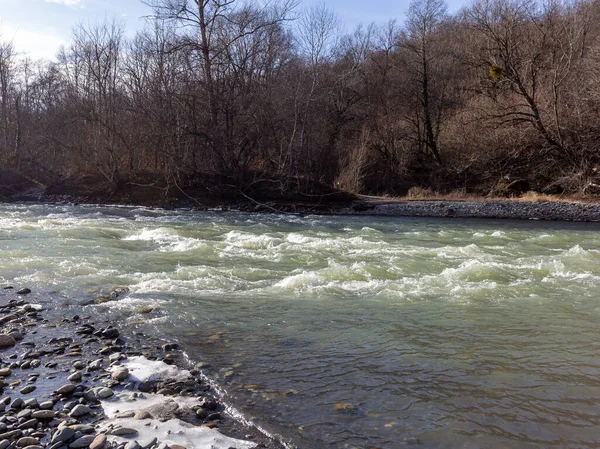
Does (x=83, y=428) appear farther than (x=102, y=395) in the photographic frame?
No

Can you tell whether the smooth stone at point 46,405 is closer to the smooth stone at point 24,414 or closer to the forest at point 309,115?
the smooth stone at point 24,414

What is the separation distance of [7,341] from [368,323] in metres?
4.28

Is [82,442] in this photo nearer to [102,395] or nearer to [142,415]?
[142,415]

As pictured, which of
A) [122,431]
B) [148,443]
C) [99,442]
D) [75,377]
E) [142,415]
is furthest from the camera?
[75,377]

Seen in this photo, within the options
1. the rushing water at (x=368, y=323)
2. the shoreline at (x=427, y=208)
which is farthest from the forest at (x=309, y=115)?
the rushing water at (x=368, y=323)

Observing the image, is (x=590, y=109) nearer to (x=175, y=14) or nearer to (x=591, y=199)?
(x=591, y=199)

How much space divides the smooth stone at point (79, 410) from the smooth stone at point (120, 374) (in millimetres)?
598

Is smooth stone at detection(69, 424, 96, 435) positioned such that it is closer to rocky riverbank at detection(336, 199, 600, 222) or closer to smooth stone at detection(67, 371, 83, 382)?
smooth stone at detection(67, 371, 83, 382)

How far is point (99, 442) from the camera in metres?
3.40

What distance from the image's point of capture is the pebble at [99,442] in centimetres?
336

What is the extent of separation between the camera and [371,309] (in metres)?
7.07

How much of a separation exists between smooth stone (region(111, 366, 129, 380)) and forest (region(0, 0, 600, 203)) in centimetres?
2080

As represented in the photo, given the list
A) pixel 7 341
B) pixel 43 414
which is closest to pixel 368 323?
pixel 43 414

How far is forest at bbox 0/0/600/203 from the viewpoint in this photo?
25969 mm
